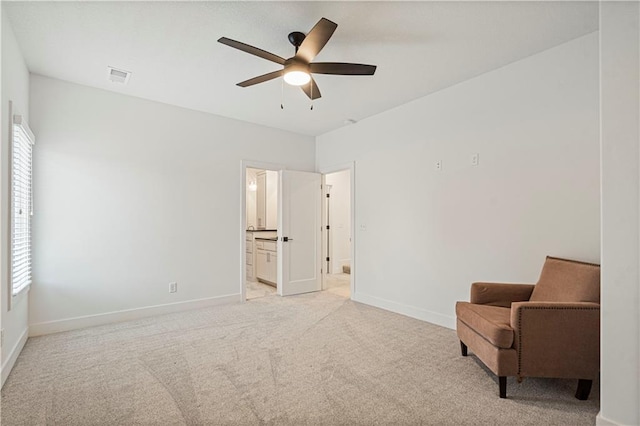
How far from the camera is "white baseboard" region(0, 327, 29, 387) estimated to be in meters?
2.39

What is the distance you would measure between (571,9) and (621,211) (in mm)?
1603

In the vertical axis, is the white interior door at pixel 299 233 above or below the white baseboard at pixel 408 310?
above

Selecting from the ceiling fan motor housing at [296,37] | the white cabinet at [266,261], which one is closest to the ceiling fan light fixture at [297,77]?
A: the ceiling fan motor housing at [296,37]

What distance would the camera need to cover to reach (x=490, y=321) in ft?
7.56

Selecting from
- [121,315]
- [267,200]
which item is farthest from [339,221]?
[121,315]

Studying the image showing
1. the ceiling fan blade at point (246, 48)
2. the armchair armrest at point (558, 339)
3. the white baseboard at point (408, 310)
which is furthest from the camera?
the white baseboard at point (408, 310)

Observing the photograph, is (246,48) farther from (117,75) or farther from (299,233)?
(299,233)

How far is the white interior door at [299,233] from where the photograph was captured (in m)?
5.25

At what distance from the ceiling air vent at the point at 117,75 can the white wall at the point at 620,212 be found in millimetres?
3898

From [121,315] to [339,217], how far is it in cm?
479

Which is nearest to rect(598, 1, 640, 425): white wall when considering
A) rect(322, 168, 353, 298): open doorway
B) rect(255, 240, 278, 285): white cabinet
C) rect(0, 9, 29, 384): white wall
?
rect(0, 9, 29, 384): white wall

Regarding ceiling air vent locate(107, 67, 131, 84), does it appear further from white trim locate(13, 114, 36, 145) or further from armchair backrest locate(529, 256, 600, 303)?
armchair backrest locate(529, 256, 600, 303)

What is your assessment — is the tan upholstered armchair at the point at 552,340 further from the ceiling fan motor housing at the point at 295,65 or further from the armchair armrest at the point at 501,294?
the ceiling fan motor housing at the point at 295,65

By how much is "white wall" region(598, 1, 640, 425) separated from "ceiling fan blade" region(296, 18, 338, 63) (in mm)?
1528
